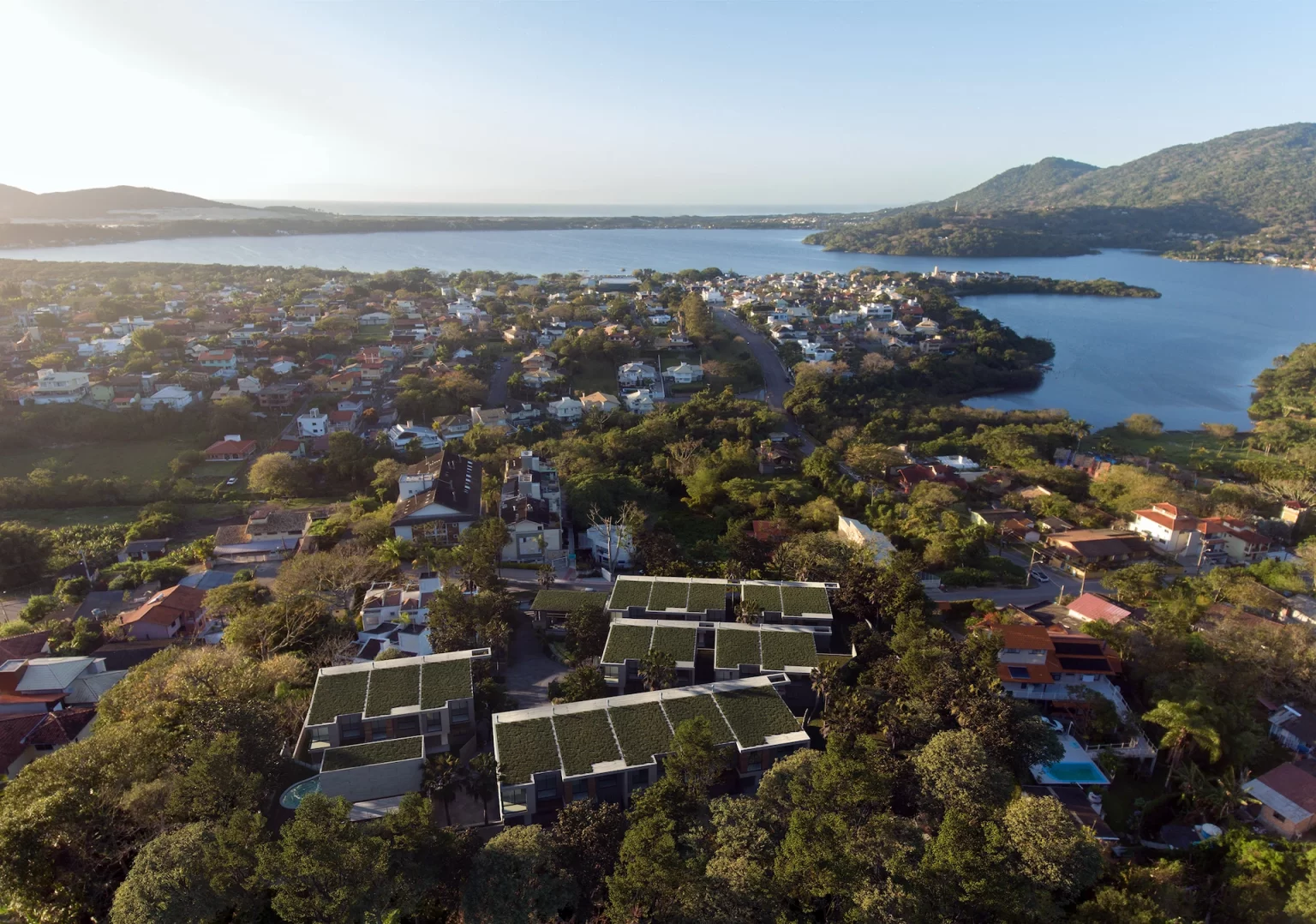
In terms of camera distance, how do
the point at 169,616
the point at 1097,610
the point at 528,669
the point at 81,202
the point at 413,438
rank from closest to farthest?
the point at 528,669, the point at 1097,610, the point at 169,616, the point at 413,438, the point at 81,202

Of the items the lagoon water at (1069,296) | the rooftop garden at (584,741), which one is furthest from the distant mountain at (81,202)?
the rooftop garden at (584,741)

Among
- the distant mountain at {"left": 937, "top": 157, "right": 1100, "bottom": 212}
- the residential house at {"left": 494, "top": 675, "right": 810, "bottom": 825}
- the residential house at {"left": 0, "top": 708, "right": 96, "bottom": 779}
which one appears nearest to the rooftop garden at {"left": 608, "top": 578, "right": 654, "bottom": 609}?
the residential house at {"left": 494, "top": 675, "right": 810, "bottom": 825}

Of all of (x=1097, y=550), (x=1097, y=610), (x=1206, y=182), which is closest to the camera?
(x=1097, y=610)

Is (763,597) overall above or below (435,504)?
below

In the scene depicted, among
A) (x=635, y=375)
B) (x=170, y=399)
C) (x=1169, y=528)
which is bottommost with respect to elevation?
(x=1169, y=528)

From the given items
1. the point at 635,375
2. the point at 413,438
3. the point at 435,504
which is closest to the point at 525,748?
the point at 435,504

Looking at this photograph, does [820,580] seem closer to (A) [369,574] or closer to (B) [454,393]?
Answer: (A) [369,574]

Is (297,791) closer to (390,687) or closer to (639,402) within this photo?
(390,687)
